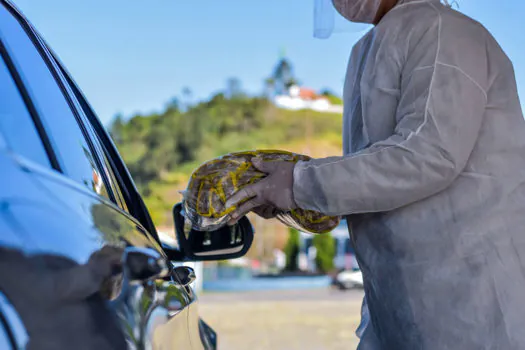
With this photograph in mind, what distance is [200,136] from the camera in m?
76.8

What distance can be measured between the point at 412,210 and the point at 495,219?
7.5 inches

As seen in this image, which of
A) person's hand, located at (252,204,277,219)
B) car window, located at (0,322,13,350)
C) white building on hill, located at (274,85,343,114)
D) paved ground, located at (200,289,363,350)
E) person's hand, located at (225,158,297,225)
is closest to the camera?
car window, located at (0,322,13,350)

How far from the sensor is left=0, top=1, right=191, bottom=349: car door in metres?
0.85

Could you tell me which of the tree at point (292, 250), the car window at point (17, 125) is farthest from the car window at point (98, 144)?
the tree at point (292, 250)

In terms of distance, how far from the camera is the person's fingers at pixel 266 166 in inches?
76.5

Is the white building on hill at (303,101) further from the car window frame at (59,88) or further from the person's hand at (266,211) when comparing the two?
the car window frame at (59,88)

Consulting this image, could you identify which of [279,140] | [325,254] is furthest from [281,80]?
[325,254]

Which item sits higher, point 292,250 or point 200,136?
point 200,136

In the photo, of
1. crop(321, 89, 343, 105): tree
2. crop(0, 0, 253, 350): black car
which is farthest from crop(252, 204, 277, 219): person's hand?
crop(321, 89, 343, 105): tree

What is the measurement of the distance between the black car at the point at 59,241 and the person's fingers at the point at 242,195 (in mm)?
234

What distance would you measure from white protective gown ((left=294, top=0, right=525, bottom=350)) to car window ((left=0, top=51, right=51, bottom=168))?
79 centimetres

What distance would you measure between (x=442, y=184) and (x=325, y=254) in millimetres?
44188

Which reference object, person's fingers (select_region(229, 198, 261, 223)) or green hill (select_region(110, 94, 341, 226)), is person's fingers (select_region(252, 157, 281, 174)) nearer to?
person's fingers (select_region(229, 198, 261, 223))

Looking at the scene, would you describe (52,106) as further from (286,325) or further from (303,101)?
(303,101)
